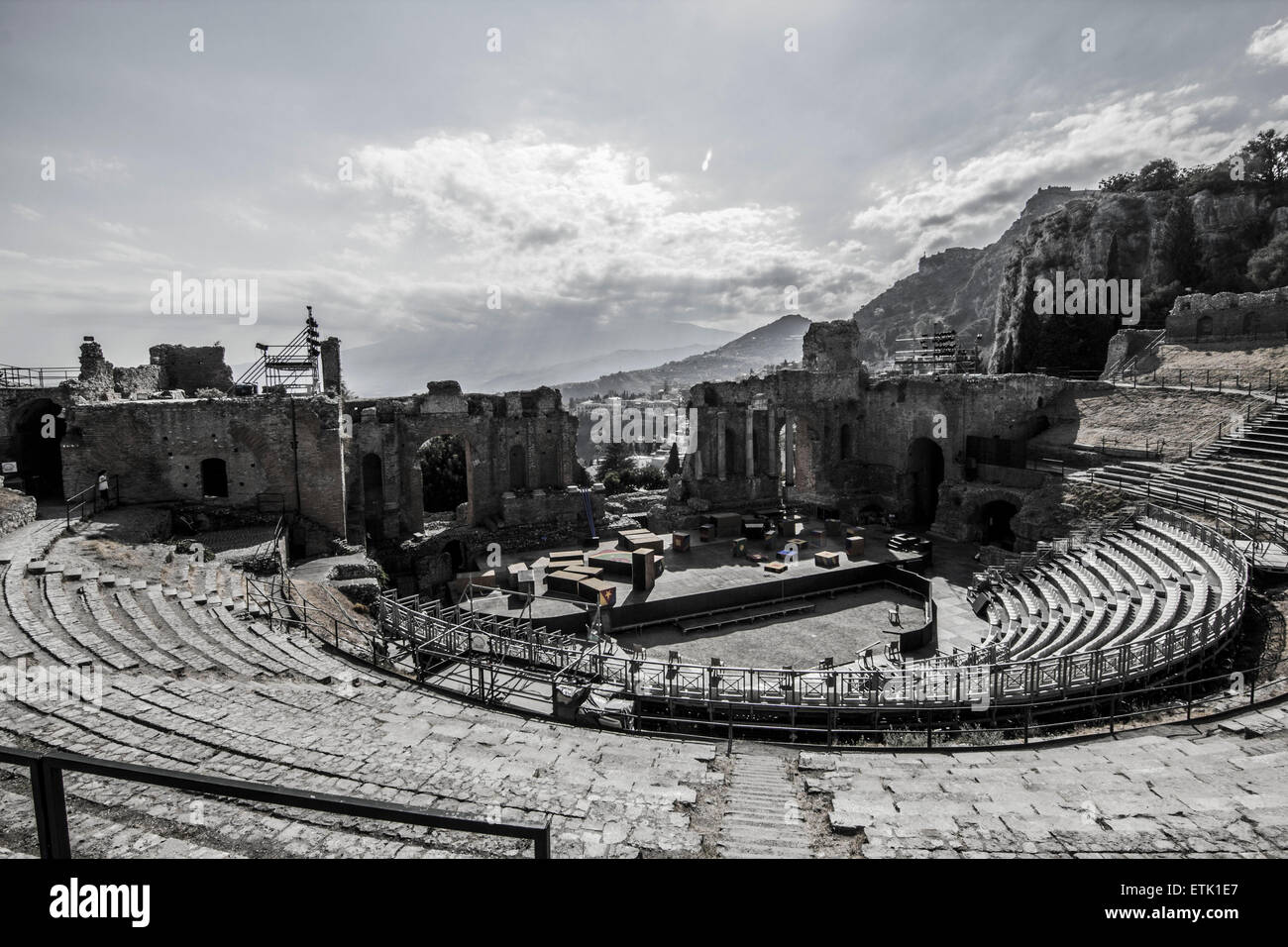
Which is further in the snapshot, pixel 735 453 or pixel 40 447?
pixel 735 453

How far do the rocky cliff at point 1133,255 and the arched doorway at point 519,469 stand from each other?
43.4m

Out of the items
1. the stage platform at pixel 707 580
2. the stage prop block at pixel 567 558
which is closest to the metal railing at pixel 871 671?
the stage platform at pixel 707 580

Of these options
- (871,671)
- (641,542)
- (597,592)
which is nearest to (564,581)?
(597,592)

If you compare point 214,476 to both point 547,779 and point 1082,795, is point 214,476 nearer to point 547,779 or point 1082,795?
point 547,779

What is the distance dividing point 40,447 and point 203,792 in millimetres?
28916

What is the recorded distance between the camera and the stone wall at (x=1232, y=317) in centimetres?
3441

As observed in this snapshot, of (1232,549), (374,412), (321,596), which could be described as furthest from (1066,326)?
(321,596)

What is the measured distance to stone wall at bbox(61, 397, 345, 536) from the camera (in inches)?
798

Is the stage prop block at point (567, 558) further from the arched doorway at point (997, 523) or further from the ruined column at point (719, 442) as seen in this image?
the arched doorway at point (997, 523)

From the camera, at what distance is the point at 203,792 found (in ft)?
10.4

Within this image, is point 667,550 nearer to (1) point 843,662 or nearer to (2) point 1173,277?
(1) point 843,662
